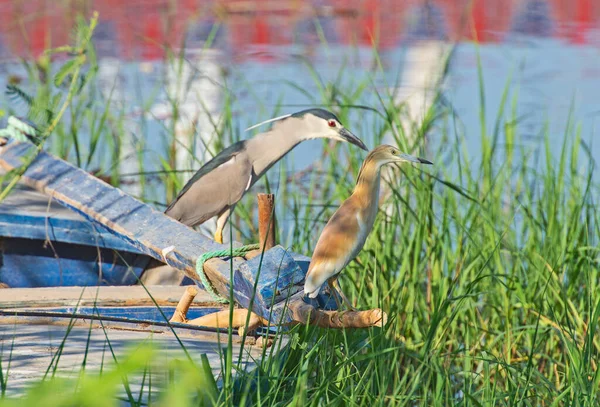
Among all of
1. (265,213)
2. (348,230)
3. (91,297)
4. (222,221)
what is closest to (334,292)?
(348,230)

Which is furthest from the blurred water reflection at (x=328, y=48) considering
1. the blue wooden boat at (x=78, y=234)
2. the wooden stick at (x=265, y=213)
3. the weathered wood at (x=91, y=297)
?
the wooden stick at (x=265, y=213)

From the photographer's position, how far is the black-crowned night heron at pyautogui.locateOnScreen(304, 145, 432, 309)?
1.99 metres

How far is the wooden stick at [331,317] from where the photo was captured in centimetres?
203

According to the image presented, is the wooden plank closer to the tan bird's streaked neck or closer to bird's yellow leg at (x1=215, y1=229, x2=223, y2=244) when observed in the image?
bird's yellow leg at (x1=215, y1=229, x2=223, y2=244)

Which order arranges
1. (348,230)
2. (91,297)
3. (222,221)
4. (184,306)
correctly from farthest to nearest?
(222,221) < (91,297) < (184,306) < (348,230)

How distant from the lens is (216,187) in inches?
136

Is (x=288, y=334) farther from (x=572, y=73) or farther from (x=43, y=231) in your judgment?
(x=572, y=73)

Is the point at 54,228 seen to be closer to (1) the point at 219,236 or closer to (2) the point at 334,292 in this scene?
(1) the point at 219,236

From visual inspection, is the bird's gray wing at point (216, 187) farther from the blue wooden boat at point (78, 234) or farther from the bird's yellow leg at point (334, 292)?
the bird's yellow leg at point (334, 292)

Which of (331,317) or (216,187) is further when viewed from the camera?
(216,187)

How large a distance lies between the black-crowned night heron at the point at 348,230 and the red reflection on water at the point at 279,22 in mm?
7145

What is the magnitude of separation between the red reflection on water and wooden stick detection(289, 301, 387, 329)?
23.5 ft

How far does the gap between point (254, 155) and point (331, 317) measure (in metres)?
1.43

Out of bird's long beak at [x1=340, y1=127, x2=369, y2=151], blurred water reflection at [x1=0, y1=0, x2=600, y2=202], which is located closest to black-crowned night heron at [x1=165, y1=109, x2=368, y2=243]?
bird's long beak at [x1=340, y1=127, x2=369, y2=151]
